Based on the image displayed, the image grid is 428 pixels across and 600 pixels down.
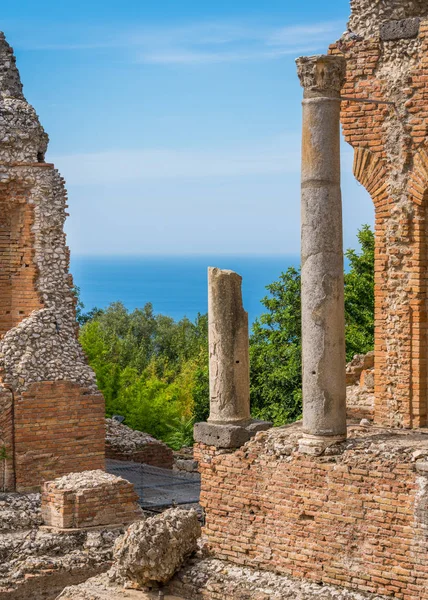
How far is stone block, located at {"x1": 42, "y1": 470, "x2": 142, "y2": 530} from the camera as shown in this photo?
19609mm

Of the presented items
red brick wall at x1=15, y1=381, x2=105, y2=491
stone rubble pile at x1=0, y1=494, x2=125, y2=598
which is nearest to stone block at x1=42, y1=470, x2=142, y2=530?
stone rubble pile at x1=0, y1=494, x2=125, y2=598

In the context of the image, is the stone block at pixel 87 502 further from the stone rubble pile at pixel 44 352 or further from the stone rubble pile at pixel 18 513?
the stone rubble pile at pixel 44 352

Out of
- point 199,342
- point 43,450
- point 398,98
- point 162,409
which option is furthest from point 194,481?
point 199,342

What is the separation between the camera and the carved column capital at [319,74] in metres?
15.9

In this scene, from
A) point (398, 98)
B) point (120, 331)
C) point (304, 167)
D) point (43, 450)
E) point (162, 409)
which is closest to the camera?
point (304, 167)

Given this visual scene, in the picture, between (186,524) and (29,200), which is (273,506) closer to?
(186,524)

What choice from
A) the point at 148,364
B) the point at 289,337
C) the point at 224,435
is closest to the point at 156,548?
the point at 224,435

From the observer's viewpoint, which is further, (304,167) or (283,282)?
(283,282)

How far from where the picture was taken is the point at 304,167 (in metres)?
16.0

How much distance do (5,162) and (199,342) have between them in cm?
3240

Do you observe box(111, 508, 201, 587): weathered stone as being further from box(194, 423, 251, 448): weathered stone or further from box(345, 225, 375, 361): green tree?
box(345, 225, 375, 361): green tree

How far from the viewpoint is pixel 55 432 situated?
21359 mm

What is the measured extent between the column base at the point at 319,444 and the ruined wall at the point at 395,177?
2.10 meters

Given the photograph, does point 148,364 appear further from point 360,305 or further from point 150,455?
point 150,455
